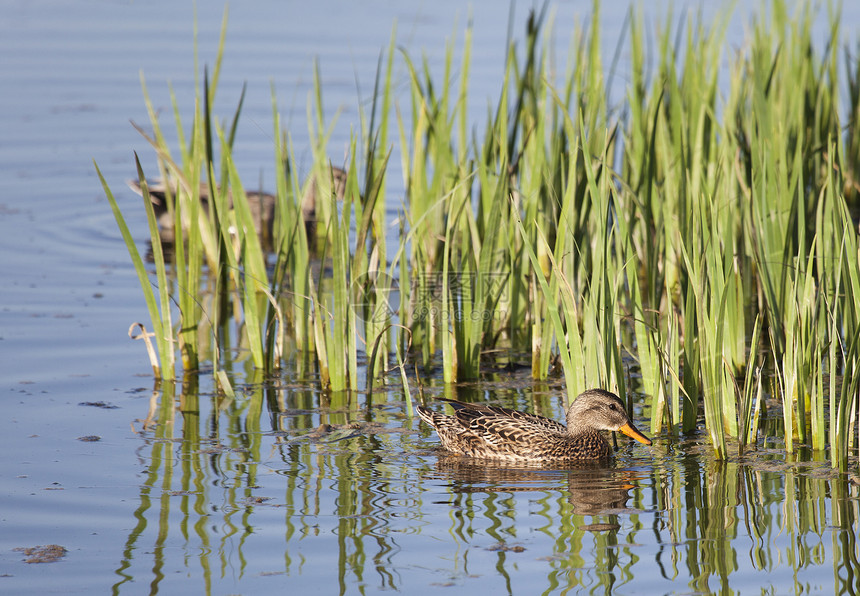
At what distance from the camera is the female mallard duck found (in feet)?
19.0

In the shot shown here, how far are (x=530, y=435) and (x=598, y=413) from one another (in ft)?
1.29

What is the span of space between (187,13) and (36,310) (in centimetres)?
1201

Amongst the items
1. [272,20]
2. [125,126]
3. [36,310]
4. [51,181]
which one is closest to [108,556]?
[36,310]

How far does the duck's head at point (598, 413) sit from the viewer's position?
18.8 feet

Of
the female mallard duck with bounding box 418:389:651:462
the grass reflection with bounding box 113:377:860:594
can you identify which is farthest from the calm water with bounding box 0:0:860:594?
the female mallard duck with bounding box 418:389:651:462

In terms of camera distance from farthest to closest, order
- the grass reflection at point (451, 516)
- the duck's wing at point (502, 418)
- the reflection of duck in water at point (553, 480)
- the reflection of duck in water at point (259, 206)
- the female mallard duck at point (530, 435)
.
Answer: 1. the reflection of duck in water at point (259, 206)
2. the duck's wing at point (502, 418)
3. the female mallard duck at point (530, 435)
4. the reflection of duck in water at point (553, 480)
5. the grass reflection at point (451, 516)

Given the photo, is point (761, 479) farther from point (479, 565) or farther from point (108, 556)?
point (108, 556)

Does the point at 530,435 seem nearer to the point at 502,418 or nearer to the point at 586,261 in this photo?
the point at 502,418

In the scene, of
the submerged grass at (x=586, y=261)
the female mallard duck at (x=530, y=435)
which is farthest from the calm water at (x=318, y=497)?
the submerged grass at (x=586, y=261)

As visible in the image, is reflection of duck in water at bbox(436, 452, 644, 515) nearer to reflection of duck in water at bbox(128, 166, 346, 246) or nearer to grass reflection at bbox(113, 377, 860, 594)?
grass reflection at bbox(113, 377, 860, 594)

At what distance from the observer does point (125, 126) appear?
45.7 feet

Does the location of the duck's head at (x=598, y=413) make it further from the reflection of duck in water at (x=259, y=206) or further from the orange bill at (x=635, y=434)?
the reflection of duck in water at (x=259, y=206)

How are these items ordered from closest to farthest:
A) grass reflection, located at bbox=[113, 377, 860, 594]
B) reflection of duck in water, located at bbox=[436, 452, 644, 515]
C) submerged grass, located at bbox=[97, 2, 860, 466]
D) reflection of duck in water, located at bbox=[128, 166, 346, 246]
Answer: grass reflection, located at bbox=[113, 377, 860, 594] → reflection of duck in water, located at bbox=[436, 452, 644, 515] → submerged grass, located at bbox=[97, 2, 860, 466] → reflection of duck in water, located at bbox=[128, 166, 346, 246]

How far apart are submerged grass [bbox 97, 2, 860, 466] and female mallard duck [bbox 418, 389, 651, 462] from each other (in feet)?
0.82
